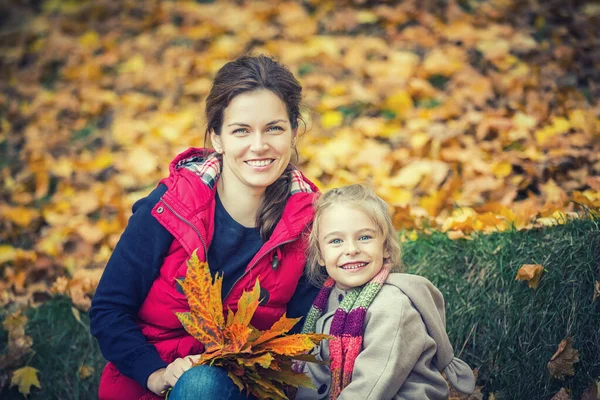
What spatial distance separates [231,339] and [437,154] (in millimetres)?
2343

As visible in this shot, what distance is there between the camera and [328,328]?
2.21 meters

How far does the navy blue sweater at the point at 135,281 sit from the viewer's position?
2.09m

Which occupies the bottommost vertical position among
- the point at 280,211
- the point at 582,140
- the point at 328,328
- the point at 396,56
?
the point at 328,328

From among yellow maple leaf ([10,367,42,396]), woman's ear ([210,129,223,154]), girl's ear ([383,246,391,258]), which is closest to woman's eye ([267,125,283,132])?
woman's ear ([210,129,223,154])

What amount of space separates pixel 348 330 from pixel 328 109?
8.94ft

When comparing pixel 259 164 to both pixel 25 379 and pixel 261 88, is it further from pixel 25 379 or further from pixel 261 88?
pixel 25 379

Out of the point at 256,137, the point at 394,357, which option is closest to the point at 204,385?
the point at 394,357

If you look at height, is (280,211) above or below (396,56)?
below

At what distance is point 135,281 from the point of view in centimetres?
215

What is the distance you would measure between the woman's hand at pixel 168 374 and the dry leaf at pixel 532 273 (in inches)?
52.0

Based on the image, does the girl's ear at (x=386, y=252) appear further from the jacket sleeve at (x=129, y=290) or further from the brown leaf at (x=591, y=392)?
the brown leaf at (x=591, y=392)

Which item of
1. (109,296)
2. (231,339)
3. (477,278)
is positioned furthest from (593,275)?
(109,296)

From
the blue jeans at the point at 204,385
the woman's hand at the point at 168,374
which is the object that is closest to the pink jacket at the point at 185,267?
the woman's hand at the point at 168,374

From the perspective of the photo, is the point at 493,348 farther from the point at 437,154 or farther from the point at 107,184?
the point at 107,184
